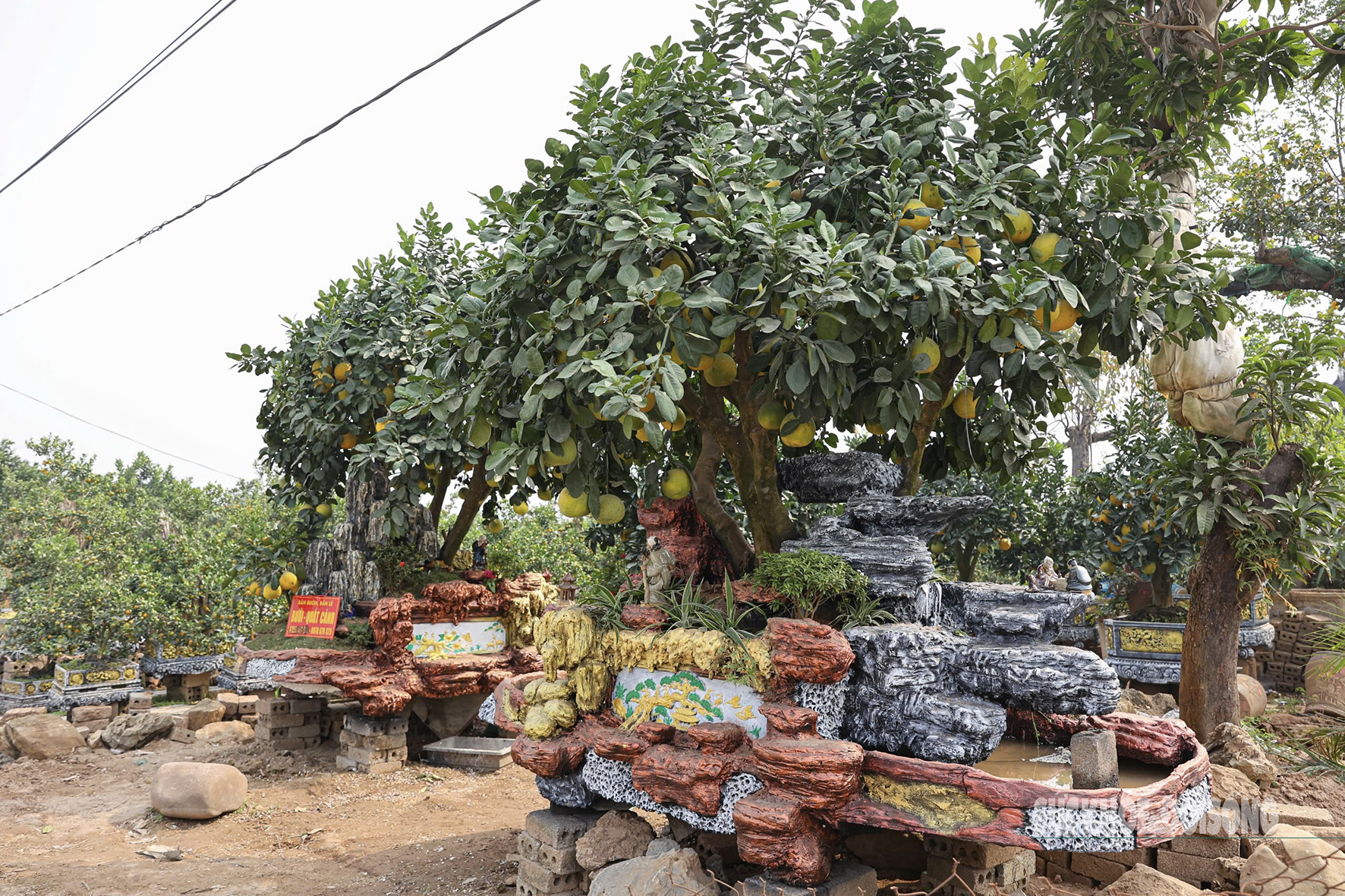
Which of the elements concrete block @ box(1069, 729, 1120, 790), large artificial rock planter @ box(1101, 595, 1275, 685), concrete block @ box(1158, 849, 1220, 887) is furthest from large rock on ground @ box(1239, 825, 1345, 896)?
large artificial rock planter @ box(1101, 595, 1275, 685)

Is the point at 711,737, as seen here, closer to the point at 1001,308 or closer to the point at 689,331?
the point at 689,331

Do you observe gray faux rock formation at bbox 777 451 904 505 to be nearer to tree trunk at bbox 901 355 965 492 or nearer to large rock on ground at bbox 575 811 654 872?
tree trunk at bbox 901 355 965 492

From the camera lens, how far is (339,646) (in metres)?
10.2

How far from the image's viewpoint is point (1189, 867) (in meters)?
6.25

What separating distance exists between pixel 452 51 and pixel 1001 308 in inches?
153

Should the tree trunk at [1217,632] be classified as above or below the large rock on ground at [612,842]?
above

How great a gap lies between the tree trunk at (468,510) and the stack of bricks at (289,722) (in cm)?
271

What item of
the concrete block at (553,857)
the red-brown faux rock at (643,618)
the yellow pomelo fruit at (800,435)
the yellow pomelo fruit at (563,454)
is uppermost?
the yellow pomelo fruit at (800,435)

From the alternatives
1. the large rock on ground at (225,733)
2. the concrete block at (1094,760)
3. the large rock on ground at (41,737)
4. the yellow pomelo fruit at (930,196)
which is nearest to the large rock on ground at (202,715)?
the large rock on ground at (225,733)

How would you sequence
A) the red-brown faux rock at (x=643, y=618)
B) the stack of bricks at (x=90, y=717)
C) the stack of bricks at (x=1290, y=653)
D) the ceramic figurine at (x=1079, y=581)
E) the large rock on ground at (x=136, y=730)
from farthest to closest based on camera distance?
the stack of bricks at (x=1290, y=653), the stack of bricks at (x=90, y=717), the large rock on ground at (x=136, y=730), the ceramic figurine at (x=1079, y=581), the red-brown faux rock at (x=643, y=618)

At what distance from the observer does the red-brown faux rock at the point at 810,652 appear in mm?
4754

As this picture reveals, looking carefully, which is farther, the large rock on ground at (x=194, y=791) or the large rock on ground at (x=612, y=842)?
the large rock on ground at (x=194, y=791)

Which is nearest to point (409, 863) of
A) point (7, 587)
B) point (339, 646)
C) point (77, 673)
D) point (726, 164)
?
point (339, 646)

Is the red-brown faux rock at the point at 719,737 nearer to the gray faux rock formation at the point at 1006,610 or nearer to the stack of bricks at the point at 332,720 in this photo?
the gray faux rock formation at the point at 1006,610
